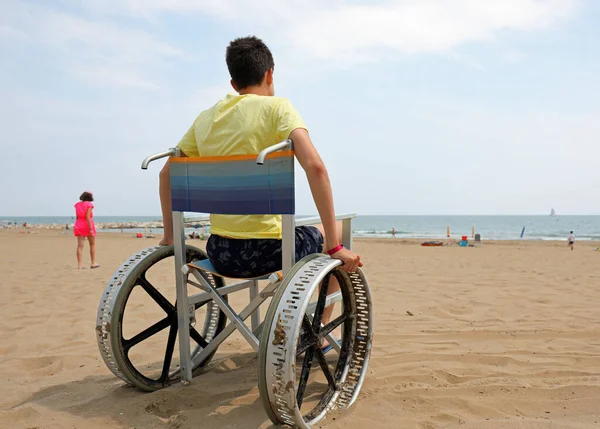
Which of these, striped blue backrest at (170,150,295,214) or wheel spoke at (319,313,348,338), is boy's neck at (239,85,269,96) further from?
wheel spoke at (319,313,348,338)

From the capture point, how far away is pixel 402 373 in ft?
8.99

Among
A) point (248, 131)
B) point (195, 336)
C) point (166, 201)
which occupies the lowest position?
point (195, 336)

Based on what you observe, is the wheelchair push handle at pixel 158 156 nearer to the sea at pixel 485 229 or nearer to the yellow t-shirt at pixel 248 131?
the yellow t-shirt at pixel 248 131

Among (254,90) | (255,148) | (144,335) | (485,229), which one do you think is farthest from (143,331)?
(485,229)

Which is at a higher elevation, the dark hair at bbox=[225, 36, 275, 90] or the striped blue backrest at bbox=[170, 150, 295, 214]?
the dark hair at bbox=[225, 36, 275, 90]

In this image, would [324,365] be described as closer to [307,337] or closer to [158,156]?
[307,337]

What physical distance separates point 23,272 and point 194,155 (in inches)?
266

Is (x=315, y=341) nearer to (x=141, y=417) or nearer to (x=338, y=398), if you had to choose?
(x=338, y=398)

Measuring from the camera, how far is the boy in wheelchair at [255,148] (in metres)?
2.10

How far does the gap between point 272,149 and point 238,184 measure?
11.6 inches

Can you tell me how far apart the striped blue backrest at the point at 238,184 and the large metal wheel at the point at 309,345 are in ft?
1.04

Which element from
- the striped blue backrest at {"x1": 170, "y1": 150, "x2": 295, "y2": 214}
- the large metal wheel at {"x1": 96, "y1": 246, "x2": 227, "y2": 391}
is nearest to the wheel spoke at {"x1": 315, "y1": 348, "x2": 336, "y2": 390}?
the striped blue backrest at {"x1": 170, "y1": 150, "x2": 295, "y2": 214}

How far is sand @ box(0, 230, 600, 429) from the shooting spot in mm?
2166

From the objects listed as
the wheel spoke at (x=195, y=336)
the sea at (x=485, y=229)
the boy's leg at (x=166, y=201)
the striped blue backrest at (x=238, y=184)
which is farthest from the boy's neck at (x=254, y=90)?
the sea at (x=485, y=229)
